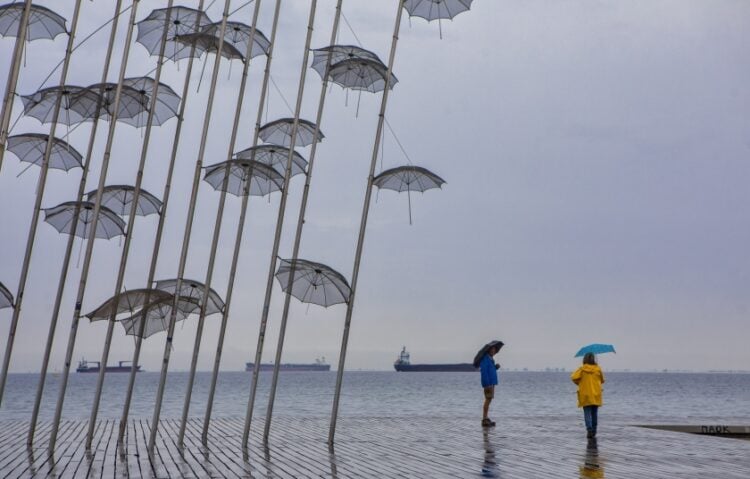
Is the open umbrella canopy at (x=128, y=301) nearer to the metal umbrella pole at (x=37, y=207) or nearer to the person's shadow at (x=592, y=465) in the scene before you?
the metal umbrella pole at (x=37, y=207)

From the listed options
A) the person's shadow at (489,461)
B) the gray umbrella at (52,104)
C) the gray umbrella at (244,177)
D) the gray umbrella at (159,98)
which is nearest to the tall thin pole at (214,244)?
the gray umbrella at (244,177)

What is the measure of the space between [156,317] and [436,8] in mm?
8972

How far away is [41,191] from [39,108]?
2.18m

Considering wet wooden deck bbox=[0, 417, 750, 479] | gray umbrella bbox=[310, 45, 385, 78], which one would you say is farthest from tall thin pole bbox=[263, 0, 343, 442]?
wet wooden deck bbox=[0, 417, 750, 479]

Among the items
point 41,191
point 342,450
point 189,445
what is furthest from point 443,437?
point 41,191

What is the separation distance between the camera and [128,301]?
14.0m

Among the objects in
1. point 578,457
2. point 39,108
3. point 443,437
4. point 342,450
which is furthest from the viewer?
point 443,437

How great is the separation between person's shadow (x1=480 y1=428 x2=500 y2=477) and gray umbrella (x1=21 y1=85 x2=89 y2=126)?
1042cm

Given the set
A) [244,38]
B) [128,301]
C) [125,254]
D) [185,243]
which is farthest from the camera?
[244,38]

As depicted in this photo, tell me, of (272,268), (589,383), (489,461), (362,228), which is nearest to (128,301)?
(272,268)

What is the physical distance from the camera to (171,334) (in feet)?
48.1

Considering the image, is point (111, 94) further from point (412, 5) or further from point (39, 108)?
point (412, 5)

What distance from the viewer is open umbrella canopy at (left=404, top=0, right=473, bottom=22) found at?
54.4ft

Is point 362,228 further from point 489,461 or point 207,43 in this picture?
point 489,461
